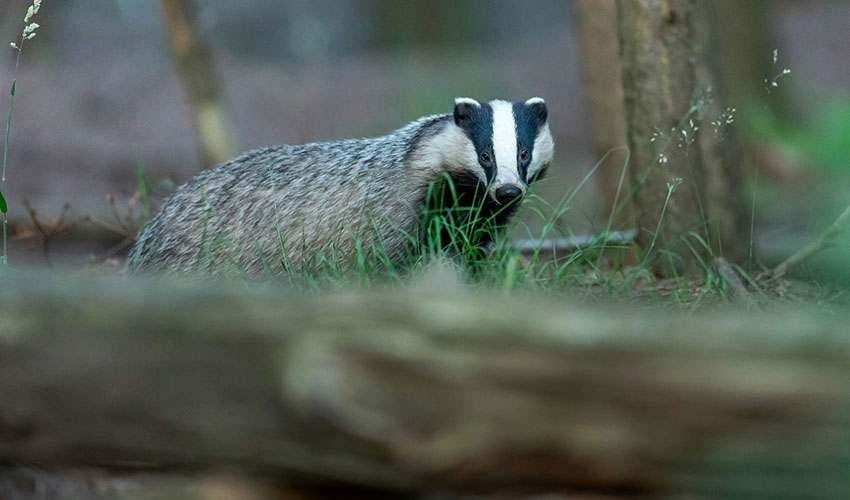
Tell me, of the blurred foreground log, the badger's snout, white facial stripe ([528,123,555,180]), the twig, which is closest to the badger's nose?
the badger's snout

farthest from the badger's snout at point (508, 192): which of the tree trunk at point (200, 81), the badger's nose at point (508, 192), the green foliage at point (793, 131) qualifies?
the green foliage at point (793, 131)

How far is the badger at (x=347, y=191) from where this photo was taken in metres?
3.11

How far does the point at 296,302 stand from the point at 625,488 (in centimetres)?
56

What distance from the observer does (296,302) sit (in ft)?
4.53

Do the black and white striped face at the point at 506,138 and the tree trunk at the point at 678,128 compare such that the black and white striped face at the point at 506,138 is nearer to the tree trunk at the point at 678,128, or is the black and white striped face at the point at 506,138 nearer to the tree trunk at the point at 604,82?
the tree trunk at the point at 678,128

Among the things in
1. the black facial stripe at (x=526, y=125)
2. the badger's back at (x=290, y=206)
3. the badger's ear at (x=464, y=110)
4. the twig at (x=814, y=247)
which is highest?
the badger's ear at (x=464, y=110)

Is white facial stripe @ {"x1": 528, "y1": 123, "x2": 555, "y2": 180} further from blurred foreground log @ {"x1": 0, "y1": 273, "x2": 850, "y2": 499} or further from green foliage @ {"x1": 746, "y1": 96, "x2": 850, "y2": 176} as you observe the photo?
green foliage @ {"x1": 746, "y1": 96, "x2": 850, "y2": 176}

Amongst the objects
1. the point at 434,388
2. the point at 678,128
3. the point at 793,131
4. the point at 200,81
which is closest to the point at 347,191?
the point at 678,128

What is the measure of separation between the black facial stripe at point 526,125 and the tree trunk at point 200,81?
2839 mm

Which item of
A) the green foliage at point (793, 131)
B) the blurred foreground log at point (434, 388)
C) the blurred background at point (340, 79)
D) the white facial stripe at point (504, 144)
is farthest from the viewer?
the blurred background at point (340, 79)

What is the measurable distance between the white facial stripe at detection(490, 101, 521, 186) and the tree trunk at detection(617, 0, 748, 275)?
45cm

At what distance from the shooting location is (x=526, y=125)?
3252 mm

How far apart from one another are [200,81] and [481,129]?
3.11 m

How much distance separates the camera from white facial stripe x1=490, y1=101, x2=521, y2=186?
302 cm
